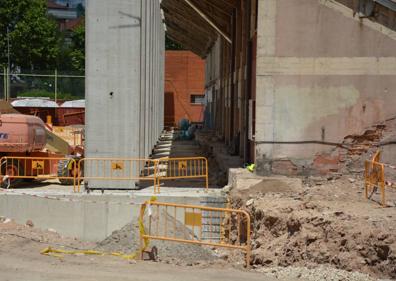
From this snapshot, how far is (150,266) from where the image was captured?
31.2 ft

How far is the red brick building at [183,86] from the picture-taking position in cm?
5169

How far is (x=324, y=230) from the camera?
10250 mm

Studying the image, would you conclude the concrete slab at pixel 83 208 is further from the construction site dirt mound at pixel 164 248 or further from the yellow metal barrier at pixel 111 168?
the construction site dirt mound at pixel 164 248

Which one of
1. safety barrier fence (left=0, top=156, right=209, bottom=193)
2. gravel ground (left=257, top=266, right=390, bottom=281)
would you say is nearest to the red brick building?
safety barrier fence (left=0, top=156, right=209, bottom=193)

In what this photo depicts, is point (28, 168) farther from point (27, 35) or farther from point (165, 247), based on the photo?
point (27, 35)

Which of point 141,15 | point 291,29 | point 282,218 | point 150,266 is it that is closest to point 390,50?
point 291,29

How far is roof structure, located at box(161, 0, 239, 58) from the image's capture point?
26.0 m

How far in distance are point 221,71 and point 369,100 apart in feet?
59.2

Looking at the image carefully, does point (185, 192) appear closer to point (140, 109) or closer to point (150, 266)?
point (140, 109)

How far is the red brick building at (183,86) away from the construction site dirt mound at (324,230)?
3864 cm

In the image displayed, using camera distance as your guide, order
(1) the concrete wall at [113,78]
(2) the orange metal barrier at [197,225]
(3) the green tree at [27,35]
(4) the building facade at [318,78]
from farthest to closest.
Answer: (3) the green tree at [27,35] → (1) the concrete wall at [113,78] → (4) the building facade at [318,78] → (2) the orange metal barrier at [197,225]

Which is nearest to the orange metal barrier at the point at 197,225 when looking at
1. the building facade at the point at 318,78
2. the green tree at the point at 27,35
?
the building facade at the point at 318,78

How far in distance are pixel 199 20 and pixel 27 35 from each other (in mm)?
37889

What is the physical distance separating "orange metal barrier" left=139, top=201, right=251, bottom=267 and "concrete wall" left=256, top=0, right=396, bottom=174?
2683mm
